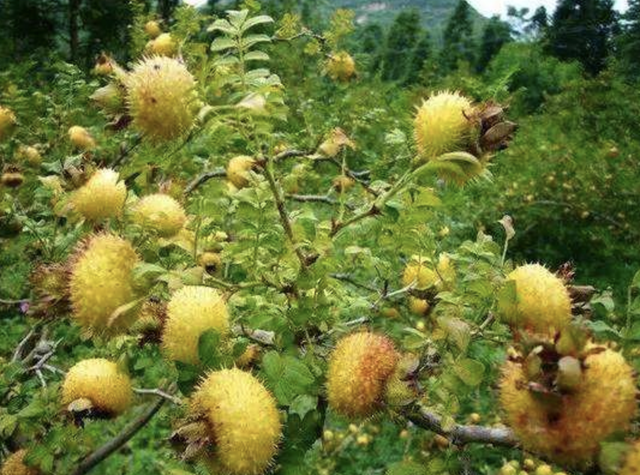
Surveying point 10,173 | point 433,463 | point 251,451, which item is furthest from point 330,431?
point 251,451

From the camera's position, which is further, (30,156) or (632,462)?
(30,156)

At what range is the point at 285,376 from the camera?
132 cm

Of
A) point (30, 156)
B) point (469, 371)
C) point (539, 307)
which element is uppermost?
point (539, 307)

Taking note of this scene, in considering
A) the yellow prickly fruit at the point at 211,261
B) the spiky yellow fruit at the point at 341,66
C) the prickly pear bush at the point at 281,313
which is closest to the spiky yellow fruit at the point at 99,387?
the prickly pear bush at the point at 281,313

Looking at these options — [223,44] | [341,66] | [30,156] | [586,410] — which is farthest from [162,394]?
[341,66]

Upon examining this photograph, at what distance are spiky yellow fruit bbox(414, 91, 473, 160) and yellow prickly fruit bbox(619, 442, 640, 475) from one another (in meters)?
0.64

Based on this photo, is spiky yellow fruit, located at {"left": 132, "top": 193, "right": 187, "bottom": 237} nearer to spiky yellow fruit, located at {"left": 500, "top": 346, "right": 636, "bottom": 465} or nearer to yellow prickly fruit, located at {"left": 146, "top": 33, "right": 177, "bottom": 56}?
spiky yellow fruit, located at {"left": 500, "top": 346, "right": 636, "bottom": 465}

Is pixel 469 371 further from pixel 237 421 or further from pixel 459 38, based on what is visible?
pixel 459 38

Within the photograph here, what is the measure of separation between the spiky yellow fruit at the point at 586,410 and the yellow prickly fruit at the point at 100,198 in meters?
1.10

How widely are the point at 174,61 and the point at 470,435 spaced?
2.96ft

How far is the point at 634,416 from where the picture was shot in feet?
3.30

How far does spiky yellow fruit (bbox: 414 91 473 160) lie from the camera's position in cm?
134

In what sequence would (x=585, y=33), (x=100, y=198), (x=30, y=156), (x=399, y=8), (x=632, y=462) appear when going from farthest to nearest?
1. (x=399, y=8)
2. (x=585, y=33)
3. (x=30, y=156)
4. (x=100, y=198)
5. (x=632, y=462)

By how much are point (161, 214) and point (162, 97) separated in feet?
1.18
